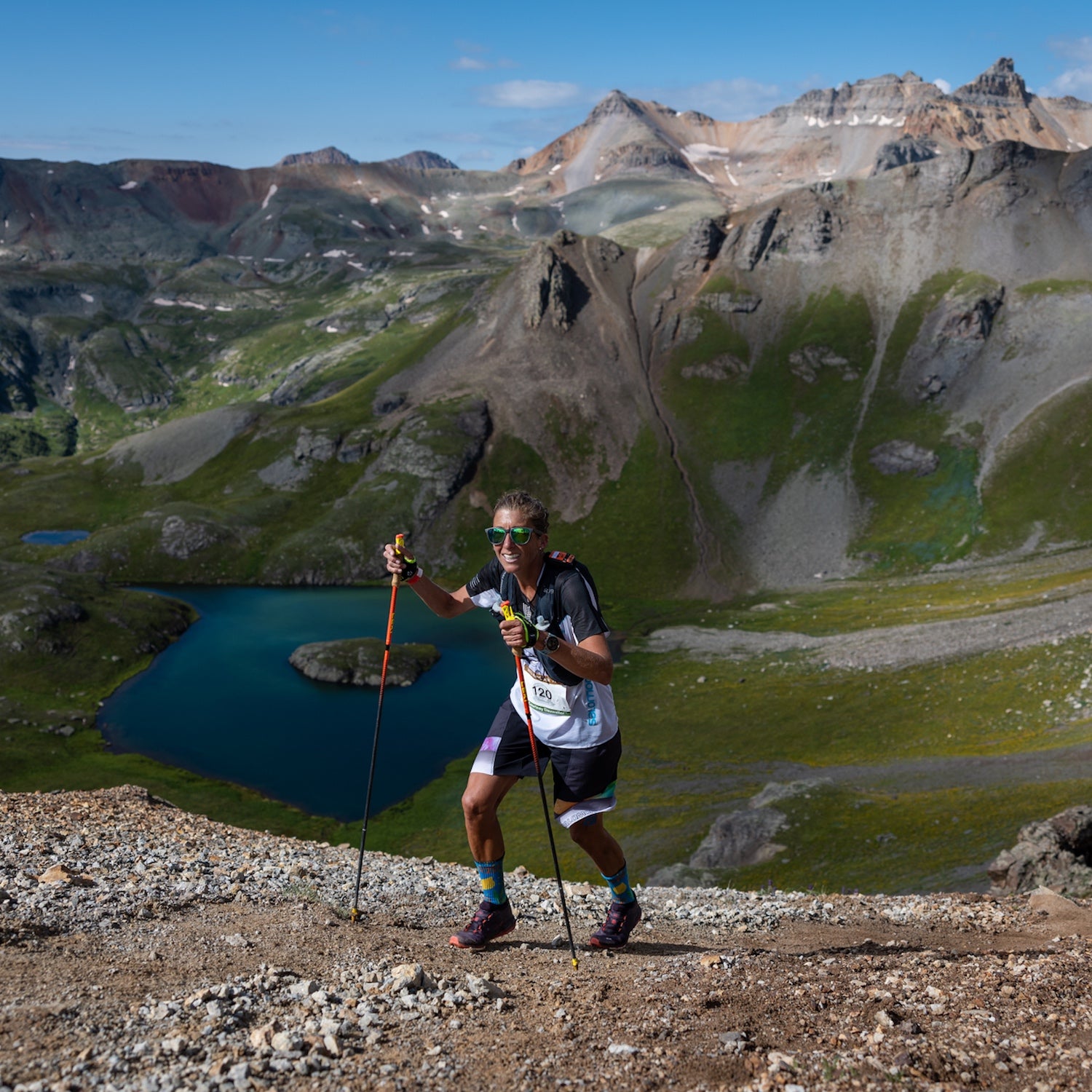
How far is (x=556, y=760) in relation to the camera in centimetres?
1258

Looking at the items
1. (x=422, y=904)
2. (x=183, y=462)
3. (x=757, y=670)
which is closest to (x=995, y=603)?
(x=757, y=670)

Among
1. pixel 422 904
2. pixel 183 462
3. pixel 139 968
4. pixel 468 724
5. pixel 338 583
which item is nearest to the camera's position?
pixel 139 968

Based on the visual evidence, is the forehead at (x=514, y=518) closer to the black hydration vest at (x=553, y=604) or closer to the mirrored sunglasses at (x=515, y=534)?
the mirrored sunglasses at (x=515, y=534)

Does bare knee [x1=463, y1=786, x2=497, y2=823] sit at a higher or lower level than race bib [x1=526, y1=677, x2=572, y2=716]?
lower

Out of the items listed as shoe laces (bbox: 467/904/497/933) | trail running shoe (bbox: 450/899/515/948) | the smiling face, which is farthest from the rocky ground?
the smiling face

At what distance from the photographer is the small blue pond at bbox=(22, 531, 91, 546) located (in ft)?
555

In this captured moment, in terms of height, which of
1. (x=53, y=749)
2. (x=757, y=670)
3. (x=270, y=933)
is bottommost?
(x=53, y=749)

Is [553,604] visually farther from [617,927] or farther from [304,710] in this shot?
[304,710]

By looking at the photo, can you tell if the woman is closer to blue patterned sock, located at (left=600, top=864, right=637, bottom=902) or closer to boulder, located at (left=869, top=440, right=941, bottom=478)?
blue patterned sock, located at (left=600, top=864, right=637, bottom=902)

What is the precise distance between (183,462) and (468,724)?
12906cm

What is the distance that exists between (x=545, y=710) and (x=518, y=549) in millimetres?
2408

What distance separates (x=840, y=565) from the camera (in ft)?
461

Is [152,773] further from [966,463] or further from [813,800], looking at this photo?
[966,463]

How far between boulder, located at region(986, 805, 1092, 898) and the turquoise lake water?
2181 inches
